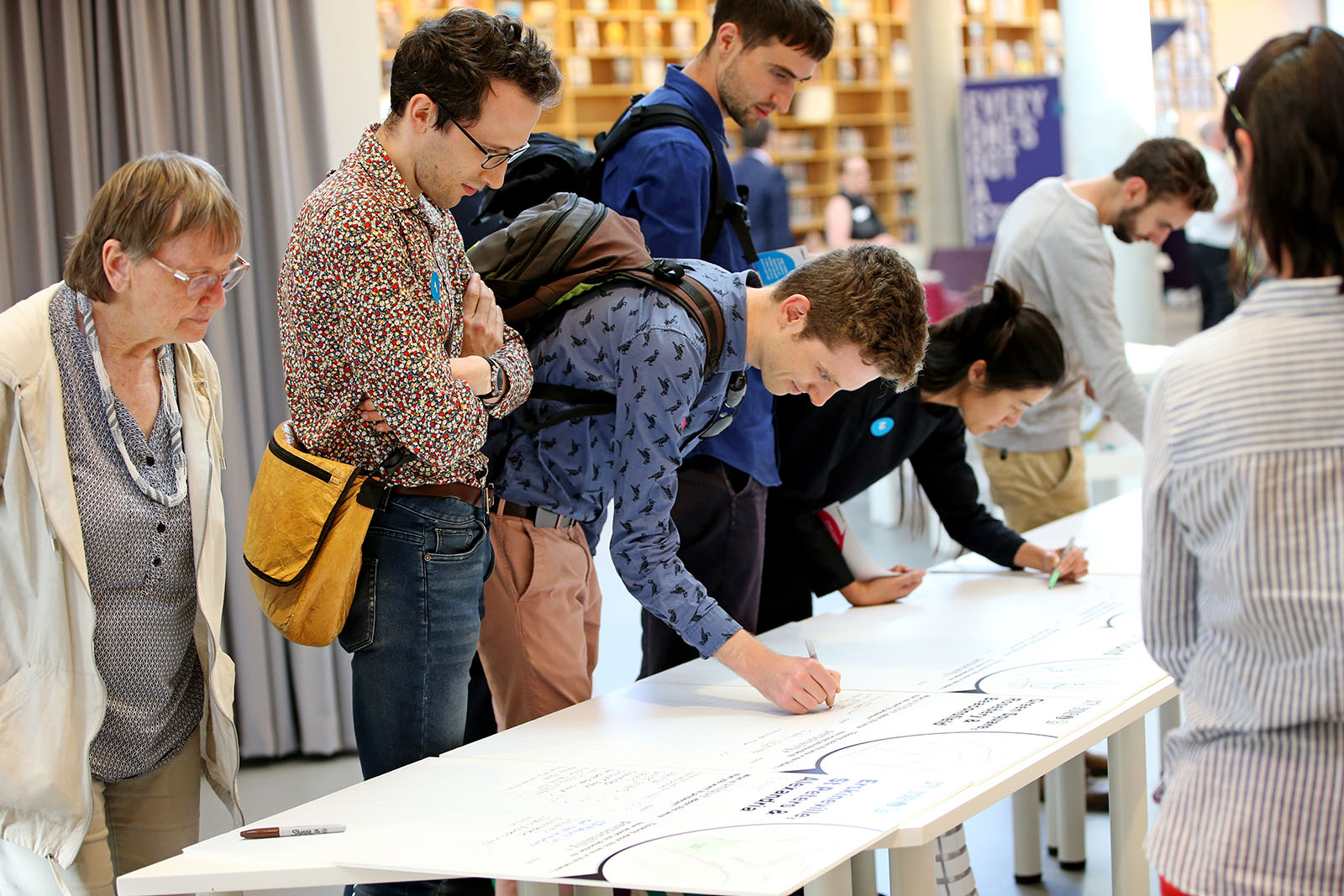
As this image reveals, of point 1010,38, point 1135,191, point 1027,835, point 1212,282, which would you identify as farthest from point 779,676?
point 1010,38

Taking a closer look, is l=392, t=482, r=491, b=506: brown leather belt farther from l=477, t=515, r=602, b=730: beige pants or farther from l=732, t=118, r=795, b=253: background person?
A: l=732, t=118, r=795, b=253: background person

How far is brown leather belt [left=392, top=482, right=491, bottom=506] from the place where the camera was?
179 cm

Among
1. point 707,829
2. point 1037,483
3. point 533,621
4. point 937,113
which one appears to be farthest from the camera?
point 937,113

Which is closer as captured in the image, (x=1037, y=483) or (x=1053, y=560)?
(x=1053, y=560)

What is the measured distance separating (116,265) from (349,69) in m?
2.12

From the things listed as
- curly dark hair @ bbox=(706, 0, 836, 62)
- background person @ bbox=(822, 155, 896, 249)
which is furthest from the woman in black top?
background person @ bbox=(822, 155, 896, 249)

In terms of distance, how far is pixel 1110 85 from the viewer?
22.0ft

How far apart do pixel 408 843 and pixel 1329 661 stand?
102 cm

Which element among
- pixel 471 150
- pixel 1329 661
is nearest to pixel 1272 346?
pixel 1329 661

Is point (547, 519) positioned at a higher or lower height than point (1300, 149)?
lower

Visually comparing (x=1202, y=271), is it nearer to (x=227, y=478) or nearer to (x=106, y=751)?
(x=227, y=478)

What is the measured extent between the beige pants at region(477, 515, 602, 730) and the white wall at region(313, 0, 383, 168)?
198 centimetres

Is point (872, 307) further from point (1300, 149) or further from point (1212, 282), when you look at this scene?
point (1212, 282)

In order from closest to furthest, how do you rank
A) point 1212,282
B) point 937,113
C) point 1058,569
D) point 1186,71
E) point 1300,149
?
point 1300,149 < point 1058,569 < point 1212,282 < point 937,113 < point 1186,71
